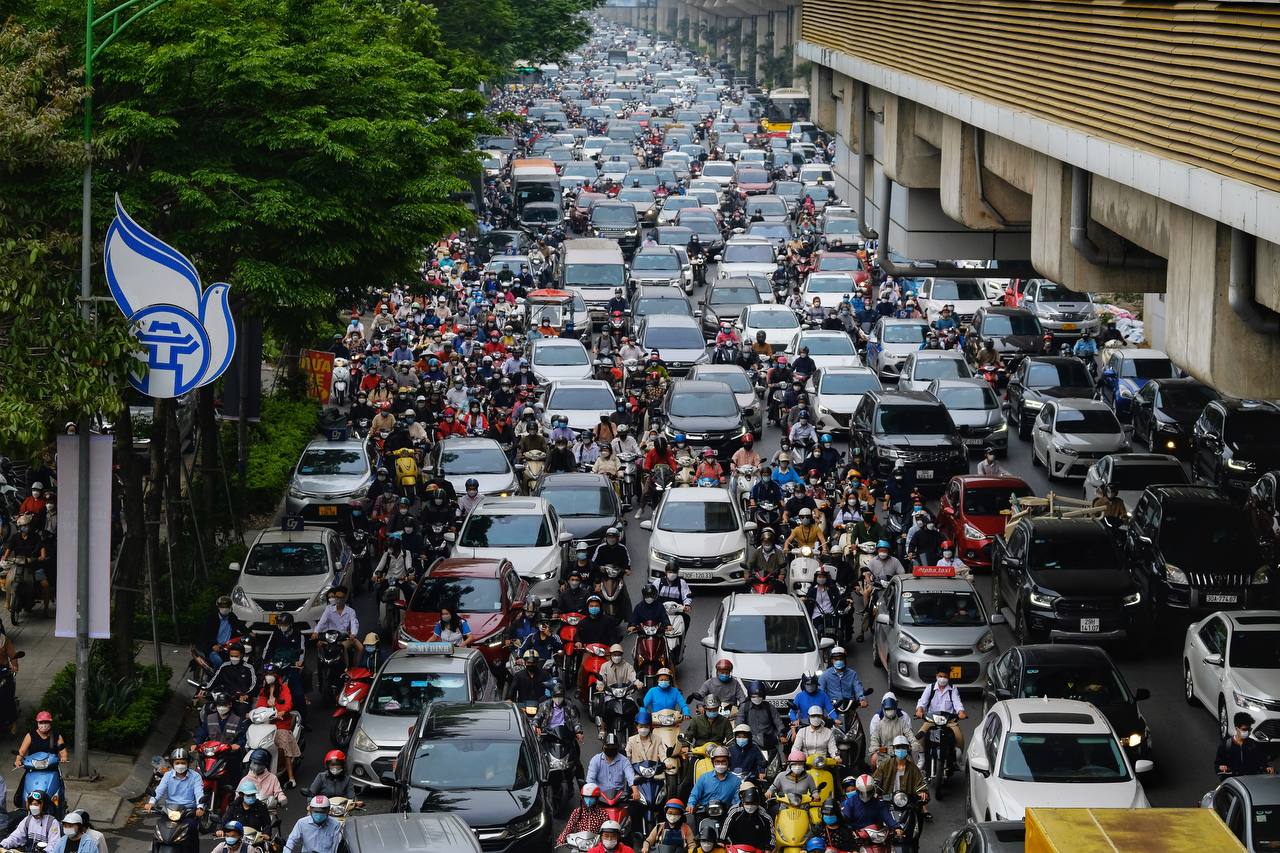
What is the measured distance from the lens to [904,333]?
1713 inches

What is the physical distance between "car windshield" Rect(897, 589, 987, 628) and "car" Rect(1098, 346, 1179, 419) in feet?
53.5

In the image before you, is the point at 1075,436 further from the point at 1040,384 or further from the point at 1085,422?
the point at 1040,384

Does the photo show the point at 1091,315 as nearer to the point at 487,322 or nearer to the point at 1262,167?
the point at 487,322

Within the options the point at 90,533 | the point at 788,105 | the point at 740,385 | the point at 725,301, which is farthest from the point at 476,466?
the point at 788,105

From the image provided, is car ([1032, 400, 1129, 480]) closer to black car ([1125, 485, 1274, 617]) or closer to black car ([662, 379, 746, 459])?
black car ([662, 379, 746, 459])

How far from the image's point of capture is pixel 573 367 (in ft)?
132

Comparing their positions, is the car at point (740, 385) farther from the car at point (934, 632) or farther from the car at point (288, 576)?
the car at point (934, 632)

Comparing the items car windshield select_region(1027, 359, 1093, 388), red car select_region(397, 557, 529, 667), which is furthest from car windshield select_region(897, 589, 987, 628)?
car windshield select_region(1027, 359, 1093, 388)

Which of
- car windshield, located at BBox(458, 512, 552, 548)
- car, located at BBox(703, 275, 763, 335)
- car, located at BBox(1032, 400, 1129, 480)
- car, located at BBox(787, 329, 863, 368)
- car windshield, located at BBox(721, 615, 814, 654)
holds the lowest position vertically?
car windshield, located at BBox(721, 615, 814, 654)

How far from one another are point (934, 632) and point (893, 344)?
20.7 metres

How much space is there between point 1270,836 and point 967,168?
17.8 metres

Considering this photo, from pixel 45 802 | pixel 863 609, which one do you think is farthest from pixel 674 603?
pixel 45 802

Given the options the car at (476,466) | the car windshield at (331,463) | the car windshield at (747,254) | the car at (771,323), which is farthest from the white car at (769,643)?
the car windshield at (747,254)

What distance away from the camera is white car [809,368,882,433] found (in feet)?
121
